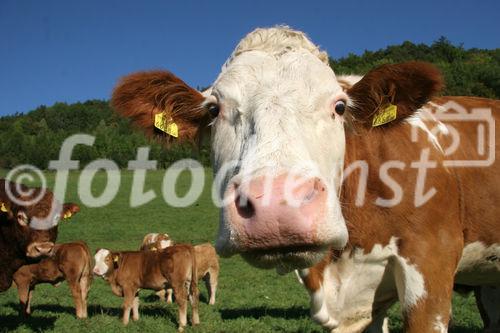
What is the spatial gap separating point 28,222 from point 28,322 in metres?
2.08

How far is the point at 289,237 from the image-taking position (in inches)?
90.8

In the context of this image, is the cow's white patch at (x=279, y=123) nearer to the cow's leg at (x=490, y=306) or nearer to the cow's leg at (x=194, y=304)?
the cow's leg at (x=490, y=306)

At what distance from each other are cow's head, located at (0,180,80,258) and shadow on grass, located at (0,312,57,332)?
4.22 ft

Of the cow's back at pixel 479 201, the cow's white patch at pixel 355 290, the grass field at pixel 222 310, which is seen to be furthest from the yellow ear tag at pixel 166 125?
the grass field at pixel 222 310

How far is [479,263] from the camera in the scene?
420cm

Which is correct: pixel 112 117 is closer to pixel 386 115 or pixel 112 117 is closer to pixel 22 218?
pixel 22 218

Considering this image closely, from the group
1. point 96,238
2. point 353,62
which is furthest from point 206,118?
point 353,62

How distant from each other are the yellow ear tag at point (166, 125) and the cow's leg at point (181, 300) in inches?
204

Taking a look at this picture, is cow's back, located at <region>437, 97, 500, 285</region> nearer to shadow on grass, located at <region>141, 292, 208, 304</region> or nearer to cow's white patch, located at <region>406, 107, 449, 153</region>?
cow's white patch, located at <region>406, 107, 449, 153</region>

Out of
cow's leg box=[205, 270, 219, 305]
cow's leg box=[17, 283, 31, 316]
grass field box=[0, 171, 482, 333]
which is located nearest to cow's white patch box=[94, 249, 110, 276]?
grass field box=[0, 171, 482, 333]

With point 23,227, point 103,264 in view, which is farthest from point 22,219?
point 103,264

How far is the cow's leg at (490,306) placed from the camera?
5.74m

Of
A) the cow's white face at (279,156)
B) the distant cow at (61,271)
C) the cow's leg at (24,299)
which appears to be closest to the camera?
the cow's white face at (279,156)

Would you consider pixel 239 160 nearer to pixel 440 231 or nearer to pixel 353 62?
pixel 440 231
